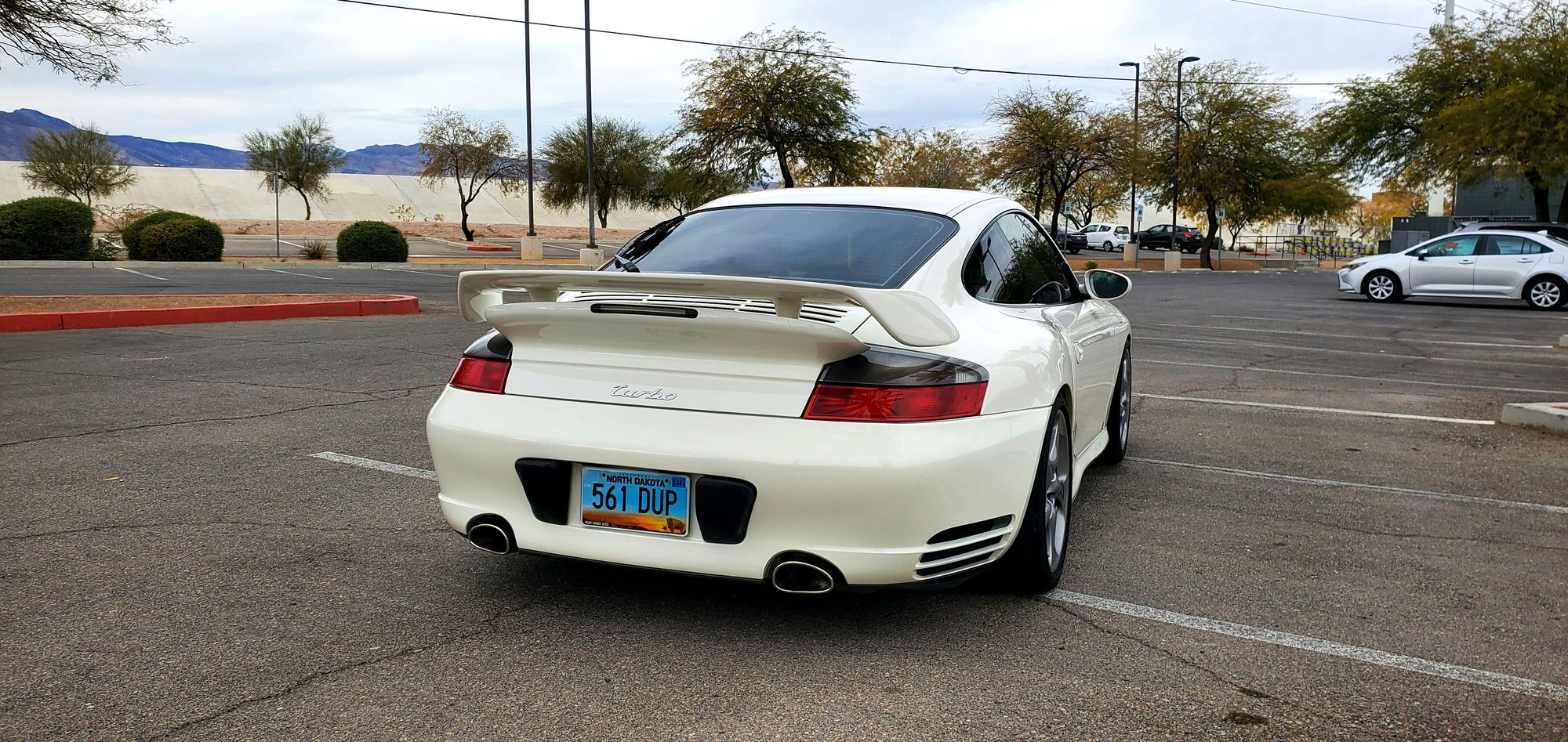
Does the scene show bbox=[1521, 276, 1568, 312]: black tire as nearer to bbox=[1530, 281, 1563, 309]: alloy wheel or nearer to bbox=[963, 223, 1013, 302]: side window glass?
bbox=[1530, 281, 1563, 309]: alloy wheel

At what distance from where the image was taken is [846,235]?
4145 millimetres

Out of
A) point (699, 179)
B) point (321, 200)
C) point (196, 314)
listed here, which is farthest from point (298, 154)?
point (196, 314)

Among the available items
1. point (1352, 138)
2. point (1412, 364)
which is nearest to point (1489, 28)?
point (1352, 138)

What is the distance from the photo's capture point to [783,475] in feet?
10.4

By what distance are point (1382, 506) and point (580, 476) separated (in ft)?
12.9

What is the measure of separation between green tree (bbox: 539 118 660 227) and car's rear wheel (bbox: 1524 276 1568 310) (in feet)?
146

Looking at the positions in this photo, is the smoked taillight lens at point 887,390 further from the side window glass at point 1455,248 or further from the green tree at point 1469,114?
the green tree at point 1469,114

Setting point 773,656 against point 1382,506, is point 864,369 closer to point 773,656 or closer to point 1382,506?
point 773,656

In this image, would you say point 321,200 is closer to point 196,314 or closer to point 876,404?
point 196,314

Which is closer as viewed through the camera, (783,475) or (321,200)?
(783,475)

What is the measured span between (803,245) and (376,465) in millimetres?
2775

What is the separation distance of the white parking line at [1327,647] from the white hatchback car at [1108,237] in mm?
61193

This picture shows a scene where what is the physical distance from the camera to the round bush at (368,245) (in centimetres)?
2802

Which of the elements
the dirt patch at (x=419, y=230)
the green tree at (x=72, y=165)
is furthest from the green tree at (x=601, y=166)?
the green tree at (x=72, y=165)
